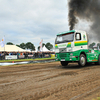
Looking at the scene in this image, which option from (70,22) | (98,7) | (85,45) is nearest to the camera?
(85,45)

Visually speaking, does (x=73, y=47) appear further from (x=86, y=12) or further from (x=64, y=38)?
(x=86, y=12)

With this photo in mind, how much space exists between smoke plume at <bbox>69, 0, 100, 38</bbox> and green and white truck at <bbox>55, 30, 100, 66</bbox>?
22.7 feet

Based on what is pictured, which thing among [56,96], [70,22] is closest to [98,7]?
[70,22]

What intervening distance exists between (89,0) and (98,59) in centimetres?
932

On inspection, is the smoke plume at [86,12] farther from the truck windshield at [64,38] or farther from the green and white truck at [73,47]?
the truck windshield at [64,38]

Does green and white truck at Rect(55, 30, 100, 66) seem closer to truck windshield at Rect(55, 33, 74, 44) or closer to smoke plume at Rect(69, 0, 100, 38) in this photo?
truck windshield at Rect(55, 33, 74, 44)

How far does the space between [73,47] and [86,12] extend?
33.4 ft

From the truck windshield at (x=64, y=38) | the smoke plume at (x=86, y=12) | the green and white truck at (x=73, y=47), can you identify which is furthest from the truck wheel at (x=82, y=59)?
the smoke plume at (x=86, y=12)

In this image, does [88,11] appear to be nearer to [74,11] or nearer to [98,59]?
[74,11]

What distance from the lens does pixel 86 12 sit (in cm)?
1623

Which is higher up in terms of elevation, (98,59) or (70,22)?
(70,22)

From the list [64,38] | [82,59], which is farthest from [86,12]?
[82,59]

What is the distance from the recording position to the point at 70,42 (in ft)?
28.0

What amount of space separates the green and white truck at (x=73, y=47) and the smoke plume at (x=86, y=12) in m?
6.91
